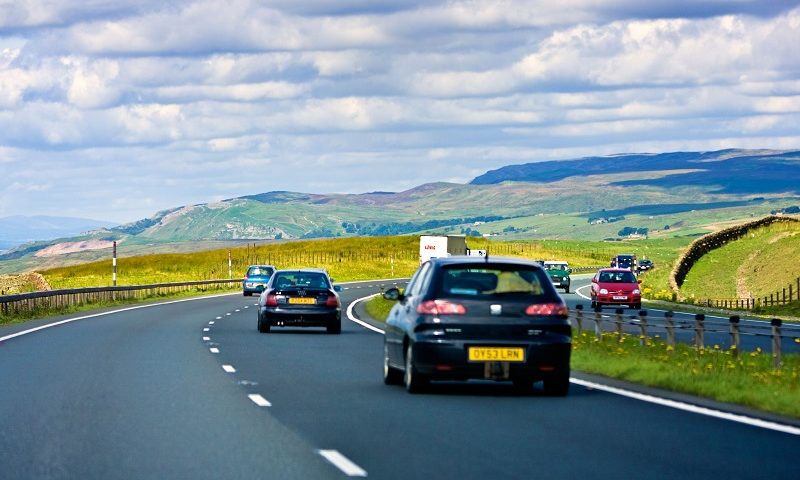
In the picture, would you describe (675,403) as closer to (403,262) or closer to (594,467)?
(594,467)

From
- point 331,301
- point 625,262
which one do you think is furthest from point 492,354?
point 625,262

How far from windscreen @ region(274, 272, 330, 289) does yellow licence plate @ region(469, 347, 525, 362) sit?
18264 millimetres

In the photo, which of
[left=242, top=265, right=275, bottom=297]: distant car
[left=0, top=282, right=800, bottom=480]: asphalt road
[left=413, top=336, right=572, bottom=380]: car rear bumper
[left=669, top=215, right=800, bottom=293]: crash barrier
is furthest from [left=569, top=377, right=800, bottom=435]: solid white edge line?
[left=669, top=215, right=800, bottom=293]: crash barrier

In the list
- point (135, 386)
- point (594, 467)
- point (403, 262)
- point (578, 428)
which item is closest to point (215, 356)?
point (135, 386)

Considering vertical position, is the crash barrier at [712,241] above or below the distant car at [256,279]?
above

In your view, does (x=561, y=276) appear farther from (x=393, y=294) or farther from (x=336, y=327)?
(x=393, y=294)

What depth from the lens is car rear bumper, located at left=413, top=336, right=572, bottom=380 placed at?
1762cm

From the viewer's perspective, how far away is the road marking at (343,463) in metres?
11.0

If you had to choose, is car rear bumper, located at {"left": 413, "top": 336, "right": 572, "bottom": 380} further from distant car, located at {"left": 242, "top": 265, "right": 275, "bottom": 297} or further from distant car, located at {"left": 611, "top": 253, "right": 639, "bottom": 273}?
distant car, located at {"left": 611, "top": 253, "right": 639, "bottom": 273}

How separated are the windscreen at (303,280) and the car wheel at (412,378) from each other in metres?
17.4

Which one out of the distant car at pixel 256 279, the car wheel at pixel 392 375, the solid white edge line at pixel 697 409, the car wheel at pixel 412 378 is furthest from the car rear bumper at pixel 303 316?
the distant car at pixel 256 279

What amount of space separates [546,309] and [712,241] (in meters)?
82.4

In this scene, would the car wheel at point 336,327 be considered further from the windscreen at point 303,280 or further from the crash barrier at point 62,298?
the crash barrier at point 62,298

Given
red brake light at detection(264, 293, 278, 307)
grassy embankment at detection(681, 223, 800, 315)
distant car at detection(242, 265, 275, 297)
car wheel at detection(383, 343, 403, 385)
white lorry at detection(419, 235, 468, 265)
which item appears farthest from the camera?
grassy embankment at detection(681, 223, 800, 315)
